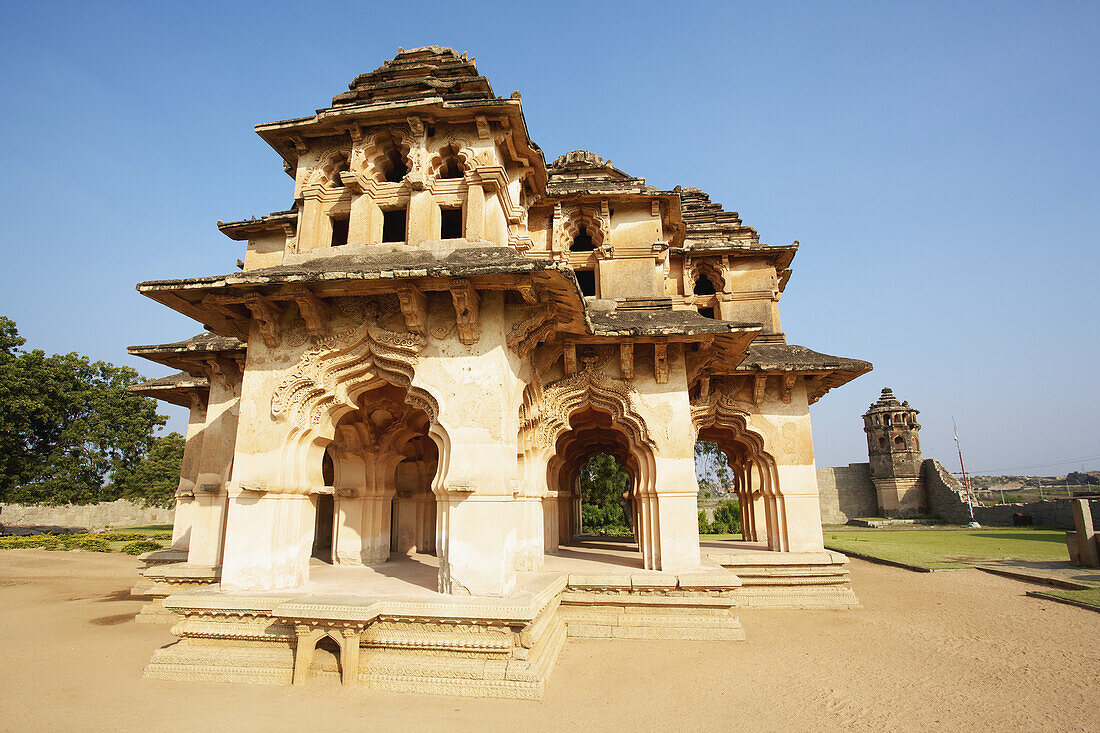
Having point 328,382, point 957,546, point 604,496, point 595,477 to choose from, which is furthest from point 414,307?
point 595,477

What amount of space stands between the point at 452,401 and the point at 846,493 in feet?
141

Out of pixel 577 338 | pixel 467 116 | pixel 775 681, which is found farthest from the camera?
pixel 577 338

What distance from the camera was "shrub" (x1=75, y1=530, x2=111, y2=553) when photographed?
23.9m

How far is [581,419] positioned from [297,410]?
20.1 feet

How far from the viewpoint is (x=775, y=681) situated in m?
7.19

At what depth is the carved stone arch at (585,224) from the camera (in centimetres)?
1200

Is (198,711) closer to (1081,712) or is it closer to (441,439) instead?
(441,439)

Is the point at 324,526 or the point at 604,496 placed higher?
the point at 604,496

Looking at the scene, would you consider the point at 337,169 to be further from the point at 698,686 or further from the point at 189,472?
the point at 698,686

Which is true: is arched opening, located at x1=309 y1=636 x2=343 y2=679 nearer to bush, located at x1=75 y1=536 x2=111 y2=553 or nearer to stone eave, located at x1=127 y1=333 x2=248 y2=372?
stone eave, located at x1=127 y1=333 x2=248 y2=372

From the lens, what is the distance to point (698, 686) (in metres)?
6.99

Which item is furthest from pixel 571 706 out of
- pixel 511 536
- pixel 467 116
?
pixel 467 116

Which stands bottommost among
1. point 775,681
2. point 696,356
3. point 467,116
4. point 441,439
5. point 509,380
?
point 775,681

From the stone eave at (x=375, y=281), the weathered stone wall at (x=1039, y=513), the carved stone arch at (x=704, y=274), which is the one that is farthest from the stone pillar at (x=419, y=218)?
the weathered stone wall at (x=1039, y=513)
